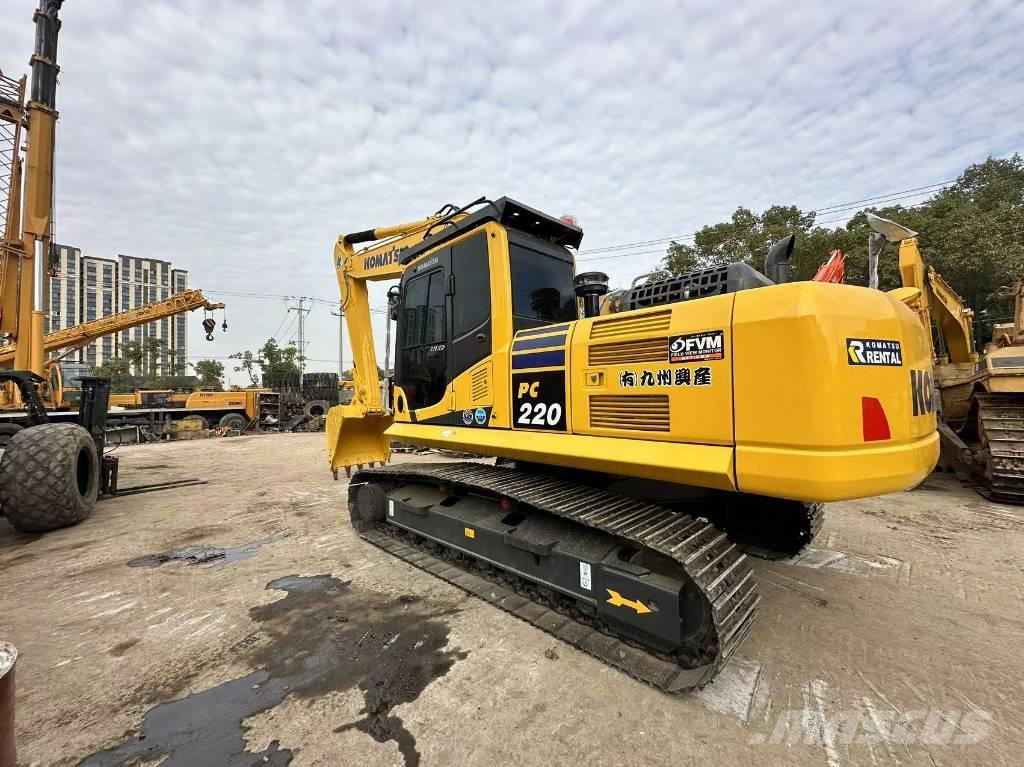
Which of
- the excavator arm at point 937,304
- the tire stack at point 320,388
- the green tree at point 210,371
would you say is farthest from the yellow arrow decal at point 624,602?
the green tree at point 210,371

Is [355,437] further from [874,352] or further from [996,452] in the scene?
[996,452]

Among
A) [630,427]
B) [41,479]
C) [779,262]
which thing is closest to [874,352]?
[779,262]

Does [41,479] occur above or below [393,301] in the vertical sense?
below

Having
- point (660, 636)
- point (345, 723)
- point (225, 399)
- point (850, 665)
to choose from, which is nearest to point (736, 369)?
point (660, 636)

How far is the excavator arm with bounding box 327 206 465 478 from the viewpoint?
18.8 feet

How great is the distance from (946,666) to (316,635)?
3657 millimetres

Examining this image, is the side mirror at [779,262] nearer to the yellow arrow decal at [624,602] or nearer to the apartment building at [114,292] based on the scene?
the yellow arrow decal at [624,602]

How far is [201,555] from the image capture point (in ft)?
14.7

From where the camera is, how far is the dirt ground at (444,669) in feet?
6.72

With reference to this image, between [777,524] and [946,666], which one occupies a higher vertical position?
[777,524]

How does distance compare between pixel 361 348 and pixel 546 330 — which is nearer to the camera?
pixel 546 330

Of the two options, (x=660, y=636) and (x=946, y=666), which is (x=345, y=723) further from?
(x=946, y=666)

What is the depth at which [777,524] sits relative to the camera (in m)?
3.91

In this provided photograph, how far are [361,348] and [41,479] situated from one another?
349cm
